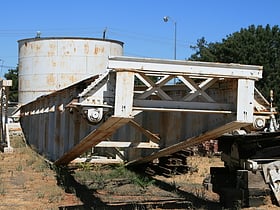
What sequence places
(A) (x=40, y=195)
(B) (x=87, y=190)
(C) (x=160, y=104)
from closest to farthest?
(C) (x=160, y=104) → (A) (x=40, y=195) → (B) (x=87, y=190)

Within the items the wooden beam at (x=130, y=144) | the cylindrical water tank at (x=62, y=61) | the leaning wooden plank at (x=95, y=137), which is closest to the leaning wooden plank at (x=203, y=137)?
the wooden beam at (x=130, y=144)

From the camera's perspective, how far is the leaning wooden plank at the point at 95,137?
28.8 ft

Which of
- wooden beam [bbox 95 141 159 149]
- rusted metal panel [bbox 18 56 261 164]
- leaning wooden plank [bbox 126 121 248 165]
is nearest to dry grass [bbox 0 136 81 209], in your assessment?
rusted metal panel [bbox 18 56 261 164]

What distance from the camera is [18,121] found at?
26141mm

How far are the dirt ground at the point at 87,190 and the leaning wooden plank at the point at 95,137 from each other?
20.5 inches

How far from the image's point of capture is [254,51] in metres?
52.8

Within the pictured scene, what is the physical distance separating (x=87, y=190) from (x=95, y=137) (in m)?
2.33

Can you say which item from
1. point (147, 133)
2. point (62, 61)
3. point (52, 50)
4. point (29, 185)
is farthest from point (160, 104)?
point (52, 50)

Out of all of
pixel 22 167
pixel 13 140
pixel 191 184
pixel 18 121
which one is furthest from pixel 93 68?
pixel 191 184

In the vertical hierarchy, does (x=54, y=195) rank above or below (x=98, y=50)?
below

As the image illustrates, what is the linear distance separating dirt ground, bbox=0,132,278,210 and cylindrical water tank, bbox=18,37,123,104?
11.6 m

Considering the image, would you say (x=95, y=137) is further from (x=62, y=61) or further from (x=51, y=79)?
(x=62, y=61)

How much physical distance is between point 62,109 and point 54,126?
1762mm

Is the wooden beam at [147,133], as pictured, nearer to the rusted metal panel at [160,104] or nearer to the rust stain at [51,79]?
the rusted metal panel at [160,104]
